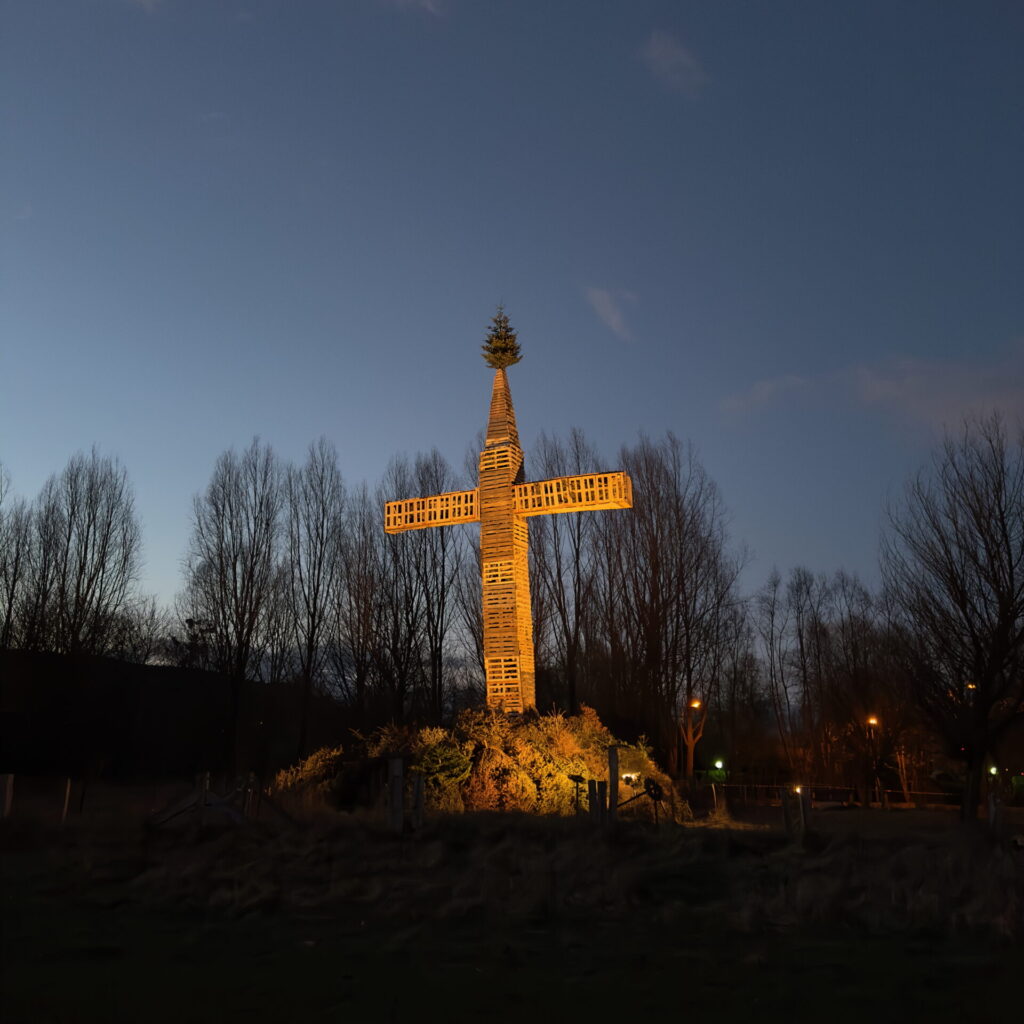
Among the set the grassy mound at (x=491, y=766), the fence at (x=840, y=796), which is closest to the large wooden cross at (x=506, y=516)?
the grassy mound at (x=491, y=766)

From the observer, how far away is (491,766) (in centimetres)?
1986

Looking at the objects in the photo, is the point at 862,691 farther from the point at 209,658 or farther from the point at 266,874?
the point at 266,874

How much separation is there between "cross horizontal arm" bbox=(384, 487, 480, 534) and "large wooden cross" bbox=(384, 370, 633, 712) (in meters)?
0.03

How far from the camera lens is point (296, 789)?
68.1 ft

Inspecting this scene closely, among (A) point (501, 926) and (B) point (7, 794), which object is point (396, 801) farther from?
(B) point (7, 794)

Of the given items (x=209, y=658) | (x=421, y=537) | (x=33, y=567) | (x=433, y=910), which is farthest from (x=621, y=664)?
(x=433, y=910)

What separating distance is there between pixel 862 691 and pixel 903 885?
3039 centimetres

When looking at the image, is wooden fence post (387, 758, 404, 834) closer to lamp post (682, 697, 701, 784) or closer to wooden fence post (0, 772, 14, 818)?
wooden fence post (0, 772, 14, 818)

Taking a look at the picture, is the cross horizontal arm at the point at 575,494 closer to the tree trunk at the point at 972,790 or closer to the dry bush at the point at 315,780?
the dry bush at the point at 315,780

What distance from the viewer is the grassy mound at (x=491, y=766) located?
19.6 metres

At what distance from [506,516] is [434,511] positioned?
7.68 feet

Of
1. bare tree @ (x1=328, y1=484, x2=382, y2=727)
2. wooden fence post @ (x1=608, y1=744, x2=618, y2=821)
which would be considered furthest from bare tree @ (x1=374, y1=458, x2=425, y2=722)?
wooden fence post @ (x1=608, y1=744, x2=618, y2=821)

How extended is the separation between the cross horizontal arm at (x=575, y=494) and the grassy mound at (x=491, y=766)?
4995 millimetres

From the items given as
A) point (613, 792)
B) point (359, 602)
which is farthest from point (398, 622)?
point (613, 792)
